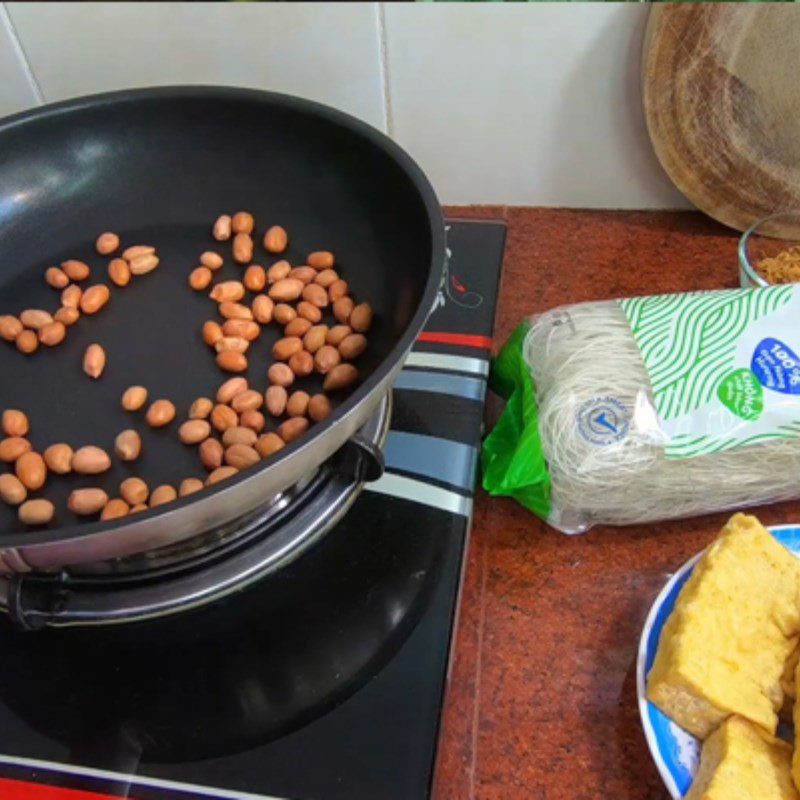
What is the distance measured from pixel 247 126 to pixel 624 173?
0.36 m

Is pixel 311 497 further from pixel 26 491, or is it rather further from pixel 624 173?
pixel 624 173

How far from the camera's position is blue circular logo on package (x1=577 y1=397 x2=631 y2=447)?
595 mm

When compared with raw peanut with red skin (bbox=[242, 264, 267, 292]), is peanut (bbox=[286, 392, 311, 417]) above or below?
below

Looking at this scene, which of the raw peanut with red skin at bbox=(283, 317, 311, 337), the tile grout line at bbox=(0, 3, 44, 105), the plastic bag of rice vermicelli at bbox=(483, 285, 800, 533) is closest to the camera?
the plastic bag of rice vermicelli at bbox=(483, 285, 800, 533)

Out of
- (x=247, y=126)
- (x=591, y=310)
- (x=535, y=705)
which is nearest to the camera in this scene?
(x=535, y=705)

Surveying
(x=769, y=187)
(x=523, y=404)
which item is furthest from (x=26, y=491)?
(x=769, y=187)

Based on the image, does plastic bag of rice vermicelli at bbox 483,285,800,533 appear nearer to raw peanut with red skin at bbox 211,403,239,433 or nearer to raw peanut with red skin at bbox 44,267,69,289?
raw peanut with red skin at bbox 211,403,239,433

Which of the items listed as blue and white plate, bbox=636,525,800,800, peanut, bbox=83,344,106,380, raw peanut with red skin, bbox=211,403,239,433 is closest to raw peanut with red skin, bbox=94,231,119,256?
peanut, bbox=83,344,106,380

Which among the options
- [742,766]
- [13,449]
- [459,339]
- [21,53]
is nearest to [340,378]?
[459,339]

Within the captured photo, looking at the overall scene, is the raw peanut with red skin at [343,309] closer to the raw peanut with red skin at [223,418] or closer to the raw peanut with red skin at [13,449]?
the raw peanut with red skin at [223,418]

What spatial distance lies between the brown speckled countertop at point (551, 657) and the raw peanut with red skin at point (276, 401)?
17cm

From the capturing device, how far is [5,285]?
30.0 inches

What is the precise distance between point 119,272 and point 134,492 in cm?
23

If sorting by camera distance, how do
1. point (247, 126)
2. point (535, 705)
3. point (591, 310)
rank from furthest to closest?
point (247, 126) < point (591, 310) < point (535, 705)
